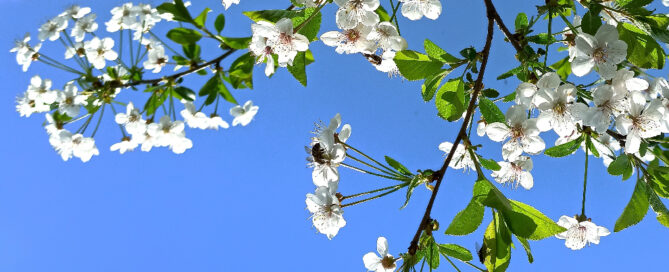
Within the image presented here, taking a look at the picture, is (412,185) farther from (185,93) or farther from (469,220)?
(185,93)

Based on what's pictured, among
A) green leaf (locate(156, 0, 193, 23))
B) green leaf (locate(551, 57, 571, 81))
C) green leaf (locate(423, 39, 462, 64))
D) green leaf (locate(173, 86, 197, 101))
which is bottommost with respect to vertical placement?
green leaf (locate(423, 39, 462, 64))

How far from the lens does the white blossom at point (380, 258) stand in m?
1.05

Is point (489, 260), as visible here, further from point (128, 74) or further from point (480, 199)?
point (128, 74)

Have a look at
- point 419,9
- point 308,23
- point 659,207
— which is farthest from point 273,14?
point 659,207

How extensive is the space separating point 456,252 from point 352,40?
0.47 m

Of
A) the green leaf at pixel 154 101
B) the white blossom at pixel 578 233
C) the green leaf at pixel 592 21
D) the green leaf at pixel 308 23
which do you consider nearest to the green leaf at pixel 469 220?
the white blossom at pixel 578 233

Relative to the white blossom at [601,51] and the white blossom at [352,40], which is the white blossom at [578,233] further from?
the white blossom at [352,40]

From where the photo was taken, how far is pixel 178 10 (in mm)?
1093

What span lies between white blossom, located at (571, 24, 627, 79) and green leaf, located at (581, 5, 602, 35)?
0.02 meters

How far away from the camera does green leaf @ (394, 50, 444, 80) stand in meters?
1.06

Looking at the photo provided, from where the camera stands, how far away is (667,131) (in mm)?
923

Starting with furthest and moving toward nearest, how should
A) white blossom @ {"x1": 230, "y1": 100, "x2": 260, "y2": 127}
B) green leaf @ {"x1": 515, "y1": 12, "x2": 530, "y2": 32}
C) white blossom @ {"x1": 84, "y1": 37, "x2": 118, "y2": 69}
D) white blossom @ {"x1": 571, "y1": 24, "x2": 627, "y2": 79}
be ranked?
white blossom @ {"x1": 230, "y1": 100, "x2": 260, "y2": 127} → white blossom @ {"x1": 84, "y1": 37, "x2": 118, "y2": 69} → green leaf @ {"x1": 515, "y1": 12, "x2": 530, "y2": 32} → white blossom @ {"x1": 571, "y1": 24, "x2": 627, "y2": 79}

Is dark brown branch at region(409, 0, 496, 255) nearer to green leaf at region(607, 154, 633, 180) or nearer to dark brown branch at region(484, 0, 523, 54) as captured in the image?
dark brown branch at region(484, 0, 523, 54)

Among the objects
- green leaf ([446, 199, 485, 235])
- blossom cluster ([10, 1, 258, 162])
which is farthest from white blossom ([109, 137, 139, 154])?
green leaf ([446, 199, 485, 235])
